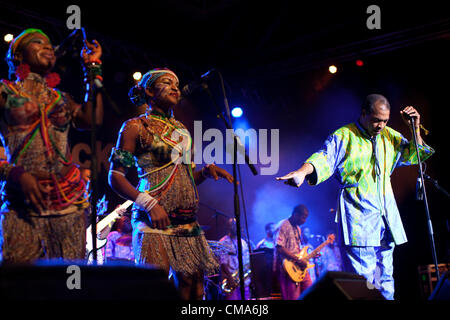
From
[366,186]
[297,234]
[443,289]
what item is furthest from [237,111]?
[443,289]

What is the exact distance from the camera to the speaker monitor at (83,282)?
5.68ft

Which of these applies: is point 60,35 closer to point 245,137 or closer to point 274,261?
point 245,137

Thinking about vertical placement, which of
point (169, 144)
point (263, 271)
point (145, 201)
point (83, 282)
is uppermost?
point (169, 144)

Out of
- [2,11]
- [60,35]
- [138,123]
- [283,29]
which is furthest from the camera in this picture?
[283,29]

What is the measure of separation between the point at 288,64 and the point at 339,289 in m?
7.22

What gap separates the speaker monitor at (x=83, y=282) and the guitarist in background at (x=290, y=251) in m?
7.43

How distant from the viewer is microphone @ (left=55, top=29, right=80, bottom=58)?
2.68 meters

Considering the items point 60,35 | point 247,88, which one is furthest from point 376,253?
point 247,88

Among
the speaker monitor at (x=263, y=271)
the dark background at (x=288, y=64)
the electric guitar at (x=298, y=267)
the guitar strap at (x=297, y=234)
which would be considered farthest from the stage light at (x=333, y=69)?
the speaker monitor at (x=263, y=271)

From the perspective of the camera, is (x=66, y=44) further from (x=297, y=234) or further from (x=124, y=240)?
(x=297, y=234)

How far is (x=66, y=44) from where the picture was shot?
8.93 ft
